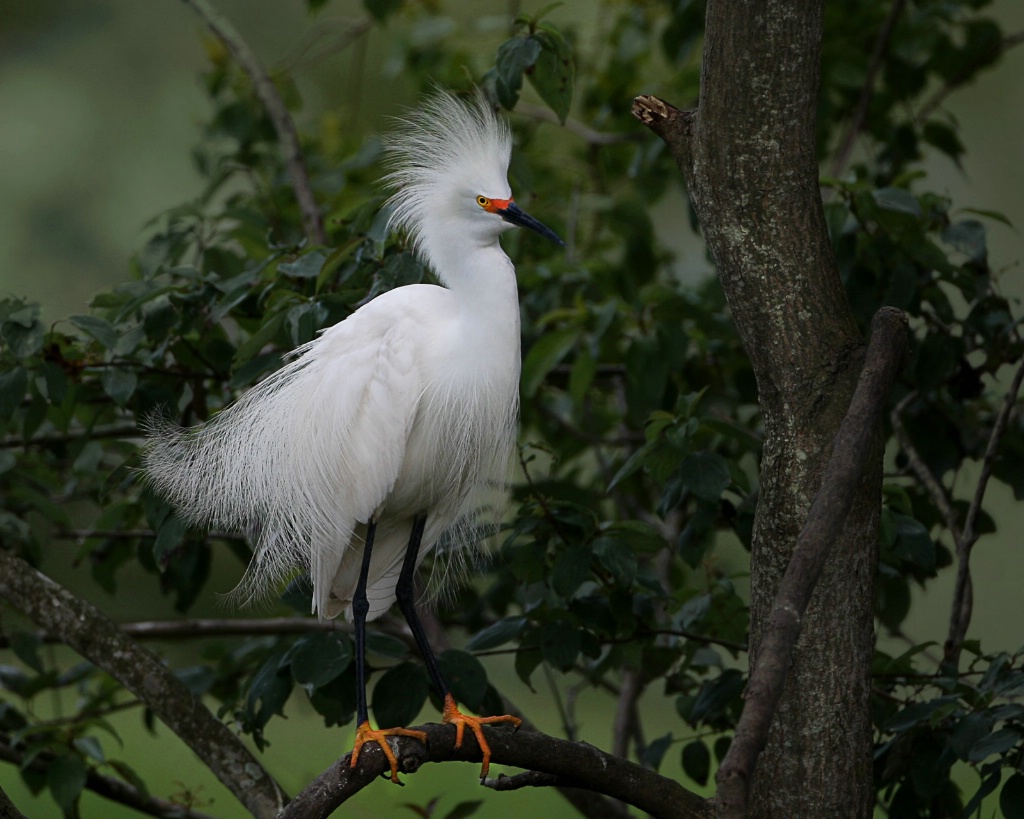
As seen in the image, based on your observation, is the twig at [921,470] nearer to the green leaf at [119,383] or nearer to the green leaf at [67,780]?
the green leaf at [119,383]

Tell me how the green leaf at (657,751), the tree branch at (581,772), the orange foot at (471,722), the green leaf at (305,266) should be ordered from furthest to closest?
the green leaf at (657,751) < the green leaf at (305,266) < the orange foot at (471,722) < the tree branch at (581,772)

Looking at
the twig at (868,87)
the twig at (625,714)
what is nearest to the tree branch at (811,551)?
the twig at (625,714)

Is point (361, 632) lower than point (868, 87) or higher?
lower

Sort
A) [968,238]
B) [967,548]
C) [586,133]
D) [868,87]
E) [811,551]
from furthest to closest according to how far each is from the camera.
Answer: [586,133] < [868,87] < [968,238] < [967,548] < [811,551]

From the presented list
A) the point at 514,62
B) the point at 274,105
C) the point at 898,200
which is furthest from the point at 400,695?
the point at 274,105

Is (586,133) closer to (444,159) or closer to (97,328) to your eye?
(444,159)

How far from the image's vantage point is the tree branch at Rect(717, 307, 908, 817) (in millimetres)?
771

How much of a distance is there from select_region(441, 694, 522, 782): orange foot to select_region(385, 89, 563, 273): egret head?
57 centimetres

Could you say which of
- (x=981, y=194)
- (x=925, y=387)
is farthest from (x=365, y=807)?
(x=981, y=194)

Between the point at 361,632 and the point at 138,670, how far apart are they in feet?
1.00

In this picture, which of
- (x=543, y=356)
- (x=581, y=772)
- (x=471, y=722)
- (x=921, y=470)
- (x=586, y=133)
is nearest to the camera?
(x=581, y=772)

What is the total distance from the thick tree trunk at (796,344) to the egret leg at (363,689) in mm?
381

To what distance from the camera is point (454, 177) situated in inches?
54.2

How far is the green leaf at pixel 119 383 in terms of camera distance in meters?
1.36
